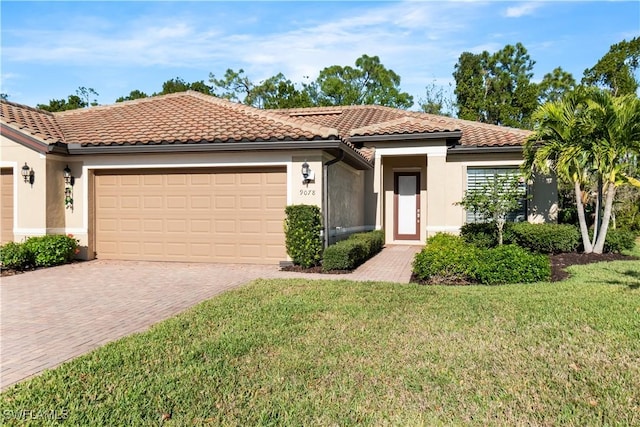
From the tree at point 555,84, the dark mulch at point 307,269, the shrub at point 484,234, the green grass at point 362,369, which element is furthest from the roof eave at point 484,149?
the tree at point 555,84

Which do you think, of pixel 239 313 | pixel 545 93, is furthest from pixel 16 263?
pixel 545 93

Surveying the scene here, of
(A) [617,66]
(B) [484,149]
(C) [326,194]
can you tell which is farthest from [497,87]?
(C) [326,194]

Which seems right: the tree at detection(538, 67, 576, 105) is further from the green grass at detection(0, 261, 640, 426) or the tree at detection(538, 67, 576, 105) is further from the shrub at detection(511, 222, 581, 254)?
the green grass at detection(0, 261, 640, 426)

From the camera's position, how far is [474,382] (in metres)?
3.92

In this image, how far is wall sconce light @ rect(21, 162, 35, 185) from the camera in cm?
1161

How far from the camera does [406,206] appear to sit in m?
17.7

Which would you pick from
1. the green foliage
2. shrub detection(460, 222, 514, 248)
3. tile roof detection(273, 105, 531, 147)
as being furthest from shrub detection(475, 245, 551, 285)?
tile roof detection(273, 105, 531, 147)

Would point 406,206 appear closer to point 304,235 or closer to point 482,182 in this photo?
point 482,182

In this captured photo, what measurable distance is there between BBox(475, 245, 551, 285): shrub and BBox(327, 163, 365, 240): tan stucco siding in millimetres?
4350

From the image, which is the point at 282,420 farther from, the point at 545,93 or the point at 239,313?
the point at 545,93

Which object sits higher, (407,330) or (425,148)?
(425,148)

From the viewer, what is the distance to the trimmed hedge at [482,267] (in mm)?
8523

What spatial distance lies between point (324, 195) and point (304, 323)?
5.72 metres

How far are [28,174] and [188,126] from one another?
4250 mm
